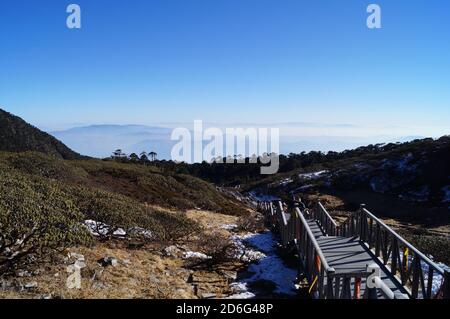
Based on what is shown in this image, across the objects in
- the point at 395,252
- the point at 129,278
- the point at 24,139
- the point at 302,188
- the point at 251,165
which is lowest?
the point at 302,188

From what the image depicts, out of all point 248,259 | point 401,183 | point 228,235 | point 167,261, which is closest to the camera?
point 167,261

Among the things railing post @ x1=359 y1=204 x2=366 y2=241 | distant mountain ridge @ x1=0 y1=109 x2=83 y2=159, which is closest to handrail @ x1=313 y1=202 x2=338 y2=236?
railing post @ x1=359 y1=204 x2=366 y2=241

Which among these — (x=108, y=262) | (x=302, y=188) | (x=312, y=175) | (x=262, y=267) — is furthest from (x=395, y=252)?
(x=312, y=175)

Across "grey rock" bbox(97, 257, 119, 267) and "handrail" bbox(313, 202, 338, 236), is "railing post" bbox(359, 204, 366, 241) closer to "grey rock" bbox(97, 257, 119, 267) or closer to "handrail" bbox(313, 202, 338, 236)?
"handrail" bbox(313, 202, 338, 236)

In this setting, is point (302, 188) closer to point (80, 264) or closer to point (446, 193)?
point (446, 193)

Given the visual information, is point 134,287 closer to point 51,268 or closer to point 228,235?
point 51,268
